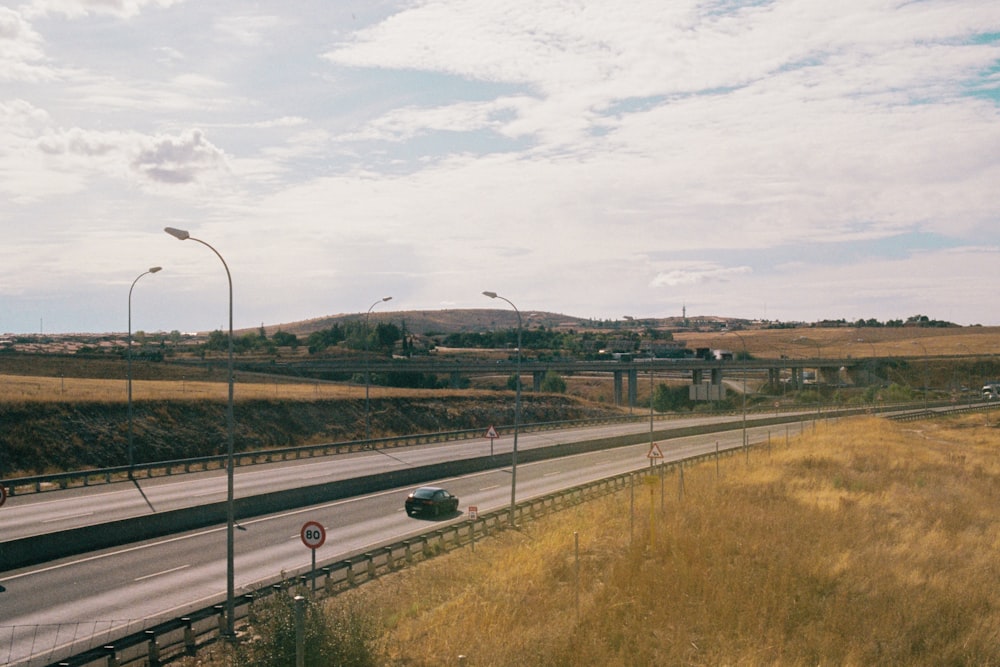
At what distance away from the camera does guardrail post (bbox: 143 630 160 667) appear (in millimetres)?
16875

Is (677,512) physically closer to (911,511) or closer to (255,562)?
(911,511)

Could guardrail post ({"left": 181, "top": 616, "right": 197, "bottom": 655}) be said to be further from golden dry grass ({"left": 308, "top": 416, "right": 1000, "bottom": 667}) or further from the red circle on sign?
golden dry grass ({"left": 308, "top": 416, "right": 1000, "bottom": 667})

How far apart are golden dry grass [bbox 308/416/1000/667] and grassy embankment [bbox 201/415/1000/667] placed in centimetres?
6

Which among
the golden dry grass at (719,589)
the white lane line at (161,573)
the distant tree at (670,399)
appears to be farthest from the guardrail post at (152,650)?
the distant tree at (670,399)

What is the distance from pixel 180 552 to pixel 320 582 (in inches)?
258

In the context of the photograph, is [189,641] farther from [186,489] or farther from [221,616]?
[186,489]

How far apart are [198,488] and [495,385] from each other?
11314 cm

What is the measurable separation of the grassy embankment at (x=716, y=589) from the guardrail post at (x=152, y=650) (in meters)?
4.29

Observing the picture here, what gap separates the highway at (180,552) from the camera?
62.3 feet

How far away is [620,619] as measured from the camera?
2119cm

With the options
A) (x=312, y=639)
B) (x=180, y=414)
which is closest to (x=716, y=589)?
(x=312, y=639)

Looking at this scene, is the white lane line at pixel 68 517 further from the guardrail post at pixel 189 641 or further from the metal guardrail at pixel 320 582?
the guardrail post at pixel 189 641

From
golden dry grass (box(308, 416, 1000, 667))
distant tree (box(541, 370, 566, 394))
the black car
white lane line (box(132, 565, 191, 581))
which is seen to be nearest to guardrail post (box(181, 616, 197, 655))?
golden dry grass (box(308, 416, 1000, 667))

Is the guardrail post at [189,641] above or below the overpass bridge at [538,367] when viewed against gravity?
below
